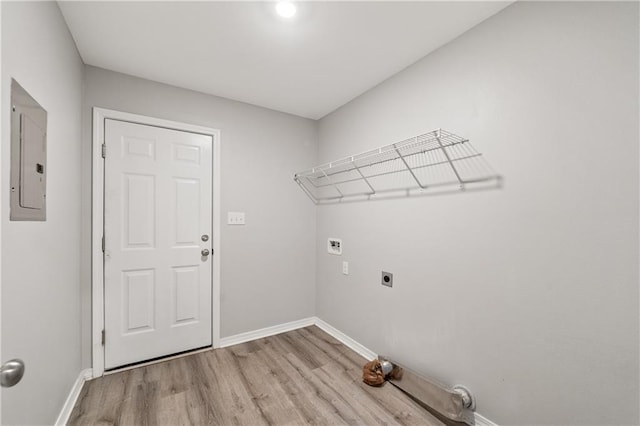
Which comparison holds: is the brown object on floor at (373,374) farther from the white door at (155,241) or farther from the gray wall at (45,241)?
the gray wall at (45,241)

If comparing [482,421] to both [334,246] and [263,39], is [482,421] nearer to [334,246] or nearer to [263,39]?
[334,246]

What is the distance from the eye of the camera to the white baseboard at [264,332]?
2.52 m

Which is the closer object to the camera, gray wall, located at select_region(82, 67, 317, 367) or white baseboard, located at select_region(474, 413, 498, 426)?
white baseboard, located at select_region(474, 413, 498, 426)

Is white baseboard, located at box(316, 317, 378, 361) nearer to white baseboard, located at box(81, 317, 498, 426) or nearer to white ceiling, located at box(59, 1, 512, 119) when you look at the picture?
white baseboard, located at box(81, 317, 498, 426)

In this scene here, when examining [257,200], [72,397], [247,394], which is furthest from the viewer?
[257,200]

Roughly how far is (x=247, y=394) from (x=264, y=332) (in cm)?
89

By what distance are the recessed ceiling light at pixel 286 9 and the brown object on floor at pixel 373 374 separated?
7.73 feet

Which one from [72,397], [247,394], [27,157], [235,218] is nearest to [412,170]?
[235,218]

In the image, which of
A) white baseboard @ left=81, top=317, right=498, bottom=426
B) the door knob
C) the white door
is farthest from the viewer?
the white door

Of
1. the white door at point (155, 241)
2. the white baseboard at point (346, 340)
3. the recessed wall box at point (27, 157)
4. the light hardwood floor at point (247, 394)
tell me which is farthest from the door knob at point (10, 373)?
the white baseboard at point (346, 340)

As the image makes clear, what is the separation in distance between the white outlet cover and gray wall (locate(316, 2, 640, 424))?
714 mm

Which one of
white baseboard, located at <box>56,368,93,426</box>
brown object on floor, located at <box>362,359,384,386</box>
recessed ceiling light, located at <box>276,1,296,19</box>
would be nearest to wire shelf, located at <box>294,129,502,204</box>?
recessed ceiling light, located at <box>276,1,296,19</box>

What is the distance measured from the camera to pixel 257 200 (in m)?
2.69

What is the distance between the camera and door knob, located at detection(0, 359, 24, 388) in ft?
2.06
